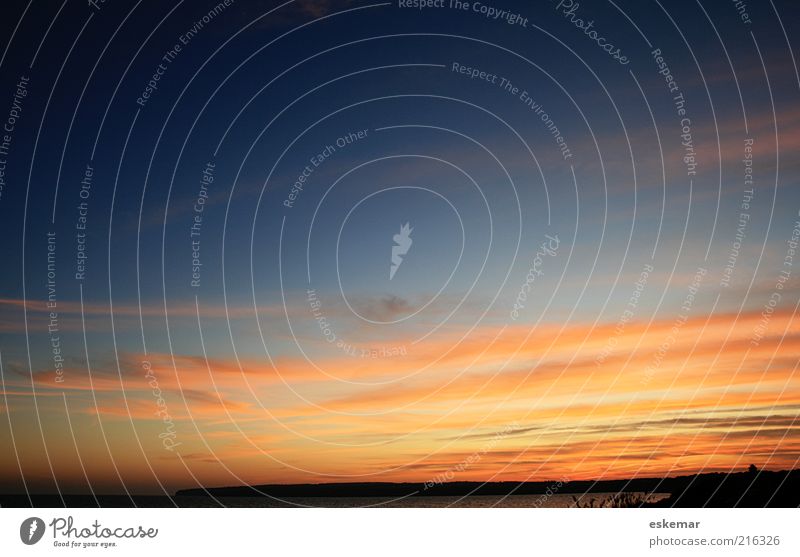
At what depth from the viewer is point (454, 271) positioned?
27625mm

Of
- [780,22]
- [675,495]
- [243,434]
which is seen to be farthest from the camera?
[675,495]
